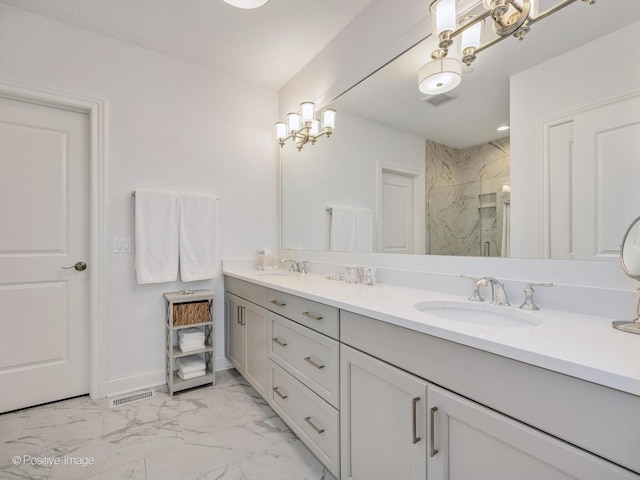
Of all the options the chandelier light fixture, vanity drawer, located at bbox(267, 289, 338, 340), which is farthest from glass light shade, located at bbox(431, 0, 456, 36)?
vanity drawer, located at bbox(267, 289, 338, 340)

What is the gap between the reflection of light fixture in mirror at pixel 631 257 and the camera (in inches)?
34.6


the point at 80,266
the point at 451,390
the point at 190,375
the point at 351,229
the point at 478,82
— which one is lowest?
the point at 190,375

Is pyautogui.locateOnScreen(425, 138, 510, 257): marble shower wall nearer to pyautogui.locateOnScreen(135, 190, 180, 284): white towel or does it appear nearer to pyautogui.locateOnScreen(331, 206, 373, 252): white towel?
pyautogui.locateOnScreen(331, 206, 373, 252): white towel

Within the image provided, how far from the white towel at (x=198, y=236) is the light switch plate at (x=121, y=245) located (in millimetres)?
355

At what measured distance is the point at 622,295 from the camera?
971 mm

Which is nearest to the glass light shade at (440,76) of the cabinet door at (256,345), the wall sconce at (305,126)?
the wall sconce at (305,126)

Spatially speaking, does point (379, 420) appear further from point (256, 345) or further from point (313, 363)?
point (256, 345)

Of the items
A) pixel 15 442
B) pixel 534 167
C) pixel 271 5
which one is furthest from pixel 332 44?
pixel 15 442

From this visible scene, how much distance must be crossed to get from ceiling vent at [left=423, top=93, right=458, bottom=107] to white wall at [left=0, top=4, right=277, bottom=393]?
165 cm

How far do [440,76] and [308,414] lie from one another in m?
1.78

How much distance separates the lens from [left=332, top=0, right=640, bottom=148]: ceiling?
1.06 metres

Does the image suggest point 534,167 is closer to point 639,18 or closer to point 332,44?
point 639,18

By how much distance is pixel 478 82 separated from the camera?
1384 mm

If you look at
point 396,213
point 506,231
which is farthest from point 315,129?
point 506,231
